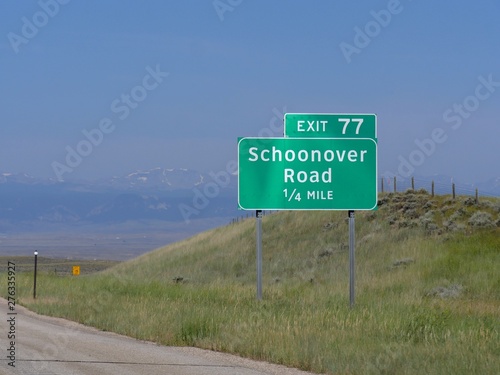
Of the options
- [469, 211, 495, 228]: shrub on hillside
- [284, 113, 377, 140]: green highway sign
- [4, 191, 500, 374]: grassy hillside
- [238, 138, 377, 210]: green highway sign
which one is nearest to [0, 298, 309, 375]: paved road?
[4, 191, 500, 374]: grassy hillside

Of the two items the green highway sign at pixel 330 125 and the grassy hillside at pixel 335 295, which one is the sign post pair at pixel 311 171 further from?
the grassy hillside at pixel 335 295

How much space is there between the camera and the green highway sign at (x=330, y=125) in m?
21.7

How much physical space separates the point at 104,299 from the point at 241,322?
7383 mm

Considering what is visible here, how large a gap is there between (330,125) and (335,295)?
198 inches

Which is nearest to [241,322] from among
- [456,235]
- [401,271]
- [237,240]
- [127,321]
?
[127,321]

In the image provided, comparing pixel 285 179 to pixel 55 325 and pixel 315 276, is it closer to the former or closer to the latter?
pixel 55 325

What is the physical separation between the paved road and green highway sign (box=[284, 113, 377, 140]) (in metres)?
7.90

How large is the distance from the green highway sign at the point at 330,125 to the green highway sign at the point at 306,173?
1.18 ft

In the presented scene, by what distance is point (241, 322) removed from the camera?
609 inches

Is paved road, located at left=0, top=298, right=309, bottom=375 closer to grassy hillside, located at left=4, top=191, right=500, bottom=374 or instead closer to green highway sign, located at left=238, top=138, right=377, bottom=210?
grassy hillside, located at left=4, top=191, right=500, bottom=374

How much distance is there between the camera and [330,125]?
2173 cm

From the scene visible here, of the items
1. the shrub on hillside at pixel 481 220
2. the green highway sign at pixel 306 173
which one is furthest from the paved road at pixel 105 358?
the shrub on hillside at pixel 481 220

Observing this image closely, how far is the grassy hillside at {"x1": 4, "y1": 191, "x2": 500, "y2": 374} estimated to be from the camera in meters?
12.7

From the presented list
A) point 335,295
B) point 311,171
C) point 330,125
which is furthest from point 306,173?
point 335,295
